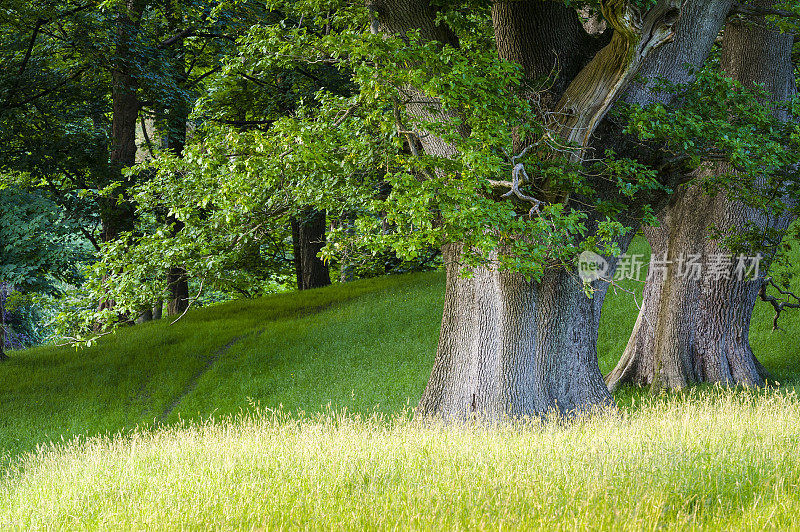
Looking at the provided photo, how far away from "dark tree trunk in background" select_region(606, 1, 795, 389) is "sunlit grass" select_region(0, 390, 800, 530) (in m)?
4.90

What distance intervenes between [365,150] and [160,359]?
9.20 metres

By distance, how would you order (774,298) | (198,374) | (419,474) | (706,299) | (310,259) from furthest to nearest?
(310,259)
(198,374)
(774,298)
(706,299)
(419,474)

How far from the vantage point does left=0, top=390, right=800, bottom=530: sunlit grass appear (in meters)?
4.55

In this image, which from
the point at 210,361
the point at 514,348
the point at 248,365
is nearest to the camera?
the point at 514,348

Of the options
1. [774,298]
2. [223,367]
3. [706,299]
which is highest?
[706,299]

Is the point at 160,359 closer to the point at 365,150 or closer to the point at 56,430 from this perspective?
the point at 56,430

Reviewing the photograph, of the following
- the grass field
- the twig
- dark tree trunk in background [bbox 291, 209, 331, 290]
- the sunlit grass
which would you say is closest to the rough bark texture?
the grass field

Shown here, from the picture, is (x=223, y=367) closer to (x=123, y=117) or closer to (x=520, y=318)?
(x=123, y=117)

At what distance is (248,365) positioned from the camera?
48.6 feet

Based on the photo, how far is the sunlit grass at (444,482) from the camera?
14.9ft

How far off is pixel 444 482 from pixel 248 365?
10.3m

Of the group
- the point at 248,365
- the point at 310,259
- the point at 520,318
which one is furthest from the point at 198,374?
the point at 310,259

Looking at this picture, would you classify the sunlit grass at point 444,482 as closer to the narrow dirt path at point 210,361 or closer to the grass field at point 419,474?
the grass field at point 419,474

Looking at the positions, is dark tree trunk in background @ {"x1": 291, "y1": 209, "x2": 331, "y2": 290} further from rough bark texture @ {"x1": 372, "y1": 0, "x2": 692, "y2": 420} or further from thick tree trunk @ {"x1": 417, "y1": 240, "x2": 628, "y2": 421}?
rough bark texture @ {"x1": 372, "y1": 0, "x2": 692, "y2": 420}
